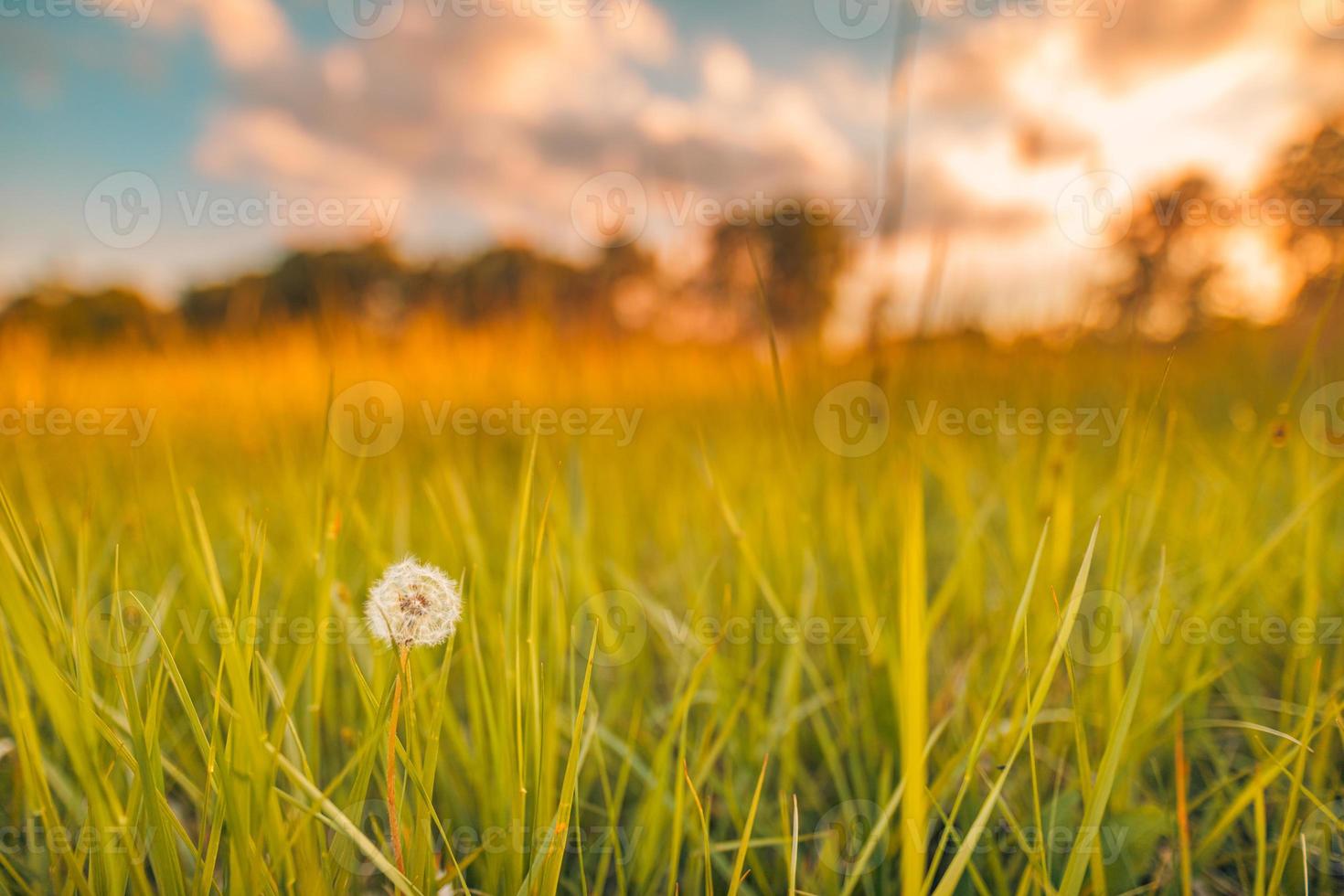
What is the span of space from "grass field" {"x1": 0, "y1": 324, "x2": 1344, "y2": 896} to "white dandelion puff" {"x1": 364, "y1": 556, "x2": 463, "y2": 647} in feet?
0.17

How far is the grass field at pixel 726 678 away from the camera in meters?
0.63

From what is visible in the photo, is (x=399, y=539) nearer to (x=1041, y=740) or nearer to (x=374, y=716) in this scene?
(x=374, y=716)

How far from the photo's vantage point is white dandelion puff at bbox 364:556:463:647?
0.60 m

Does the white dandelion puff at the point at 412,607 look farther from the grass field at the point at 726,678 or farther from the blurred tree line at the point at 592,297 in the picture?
the blurred tree line at the point at 592,297

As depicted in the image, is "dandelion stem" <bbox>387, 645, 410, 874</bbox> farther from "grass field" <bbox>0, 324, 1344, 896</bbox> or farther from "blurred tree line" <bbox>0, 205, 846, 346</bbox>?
"blurred tree line" <bbox>0, 205, 846, 346</bbox>

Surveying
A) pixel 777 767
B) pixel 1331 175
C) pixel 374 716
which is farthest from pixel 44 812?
pixel 1331 175

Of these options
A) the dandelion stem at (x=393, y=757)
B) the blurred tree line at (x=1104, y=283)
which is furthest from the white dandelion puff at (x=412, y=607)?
the blurred tree line at (x=1104, y=283)

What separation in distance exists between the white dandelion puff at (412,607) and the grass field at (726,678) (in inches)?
2.0

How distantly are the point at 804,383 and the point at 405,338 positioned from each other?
369 centimetres

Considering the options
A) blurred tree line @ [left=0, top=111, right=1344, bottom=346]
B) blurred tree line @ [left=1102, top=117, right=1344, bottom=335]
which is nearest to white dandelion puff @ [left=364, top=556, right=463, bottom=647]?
blurred tree line @ [left=0, top=111, right=1344, bottom=346]

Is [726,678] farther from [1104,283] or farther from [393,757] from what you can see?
[1104,283]

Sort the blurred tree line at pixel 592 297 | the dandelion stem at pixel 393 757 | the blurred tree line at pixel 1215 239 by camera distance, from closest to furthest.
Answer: the dandelion stem at pixel 393 757
the blurred tree line at pixel 1215 239
the blurred tree line at pixel 592 297

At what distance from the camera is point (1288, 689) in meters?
1.04

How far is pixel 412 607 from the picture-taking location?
621 millimetres
